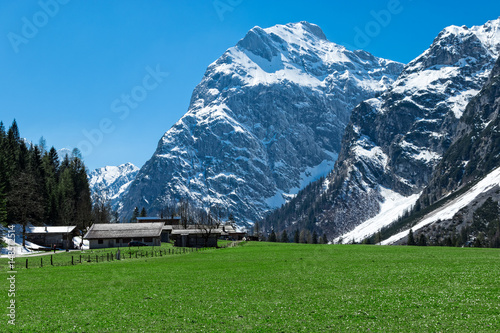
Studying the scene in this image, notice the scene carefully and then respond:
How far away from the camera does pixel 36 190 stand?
121125 mm

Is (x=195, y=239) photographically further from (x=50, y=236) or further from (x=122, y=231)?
(x=50, y=236)

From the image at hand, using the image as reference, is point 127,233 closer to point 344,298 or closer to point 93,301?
point 93,301

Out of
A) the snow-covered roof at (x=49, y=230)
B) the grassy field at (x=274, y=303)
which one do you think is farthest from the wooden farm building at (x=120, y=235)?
the grassy field at (x=274, y=303)

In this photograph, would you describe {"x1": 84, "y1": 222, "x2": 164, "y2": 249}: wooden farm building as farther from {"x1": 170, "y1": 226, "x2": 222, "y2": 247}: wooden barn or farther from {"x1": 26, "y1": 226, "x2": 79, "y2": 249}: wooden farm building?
{"x1": 170, "y1": 226, "x2": 222, "y2": 247}: wooden barn

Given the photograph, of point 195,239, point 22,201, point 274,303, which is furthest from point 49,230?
point 274,303

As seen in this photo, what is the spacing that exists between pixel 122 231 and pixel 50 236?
20.0 metres

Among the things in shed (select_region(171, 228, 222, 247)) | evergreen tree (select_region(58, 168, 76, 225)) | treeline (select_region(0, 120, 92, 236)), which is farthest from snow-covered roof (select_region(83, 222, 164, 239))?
treeline (select_region(0, 120, 92, 236))

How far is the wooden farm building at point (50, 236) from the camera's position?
366ft

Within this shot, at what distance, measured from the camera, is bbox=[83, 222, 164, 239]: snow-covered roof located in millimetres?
121562

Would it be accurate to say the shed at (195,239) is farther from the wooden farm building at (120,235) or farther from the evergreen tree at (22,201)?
the evergreen tree at (22,201)

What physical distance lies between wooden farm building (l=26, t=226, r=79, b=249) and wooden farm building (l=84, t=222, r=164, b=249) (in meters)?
6.99

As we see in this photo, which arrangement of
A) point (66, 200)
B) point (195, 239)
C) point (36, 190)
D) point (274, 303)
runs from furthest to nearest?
point (195, 239) < point (66, 200) < point (36, 190) < point (274, 303)

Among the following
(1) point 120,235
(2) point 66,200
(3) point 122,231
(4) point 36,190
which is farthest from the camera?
(2) point 66,200

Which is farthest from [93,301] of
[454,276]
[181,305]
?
[454,276]
